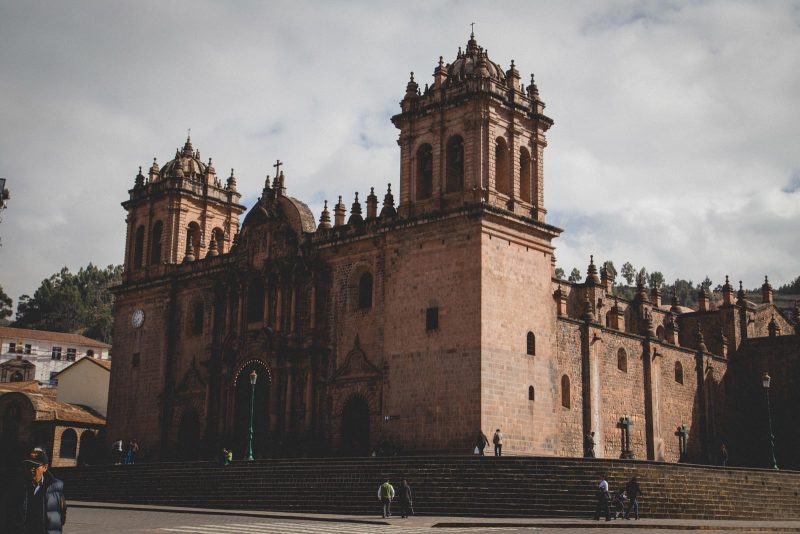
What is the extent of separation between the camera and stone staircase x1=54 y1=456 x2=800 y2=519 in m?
24.6

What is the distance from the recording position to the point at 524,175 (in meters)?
35.1

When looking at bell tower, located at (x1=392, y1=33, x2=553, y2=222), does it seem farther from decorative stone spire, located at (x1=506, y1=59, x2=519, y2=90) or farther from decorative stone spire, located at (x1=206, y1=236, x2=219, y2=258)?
decorative stone spire, located at (x1=206, y1=236, x2=219, y2=258)

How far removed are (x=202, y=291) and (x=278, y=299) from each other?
6.01 metres

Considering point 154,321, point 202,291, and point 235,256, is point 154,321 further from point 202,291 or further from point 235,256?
point 235,256

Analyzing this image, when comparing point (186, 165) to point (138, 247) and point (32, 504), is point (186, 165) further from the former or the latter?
point (32, 504)

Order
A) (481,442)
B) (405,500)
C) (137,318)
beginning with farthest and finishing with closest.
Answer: (137,318) → (481,442) → (405,500)

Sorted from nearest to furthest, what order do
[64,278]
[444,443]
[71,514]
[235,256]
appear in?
[71,514] < [444,443] < [235,256] < [64,278]

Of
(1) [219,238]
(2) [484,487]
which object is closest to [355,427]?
(2) [484,487]

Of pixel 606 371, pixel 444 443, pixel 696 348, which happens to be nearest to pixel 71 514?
pixel 444 443

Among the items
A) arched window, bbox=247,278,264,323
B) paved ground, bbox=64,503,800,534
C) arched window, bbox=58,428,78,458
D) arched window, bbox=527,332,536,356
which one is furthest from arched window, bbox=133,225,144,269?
paved ground, bbox=64,503,800,534

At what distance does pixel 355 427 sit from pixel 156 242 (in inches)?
690

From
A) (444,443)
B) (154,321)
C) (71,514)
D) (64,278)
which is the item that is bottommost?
(71,514)

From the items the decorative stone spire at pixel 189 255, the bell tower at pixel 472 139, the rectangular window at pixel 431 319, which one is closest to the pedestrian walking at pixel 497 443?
the rectangular window at pixel 431 319

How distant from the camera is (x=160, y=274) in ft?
148
